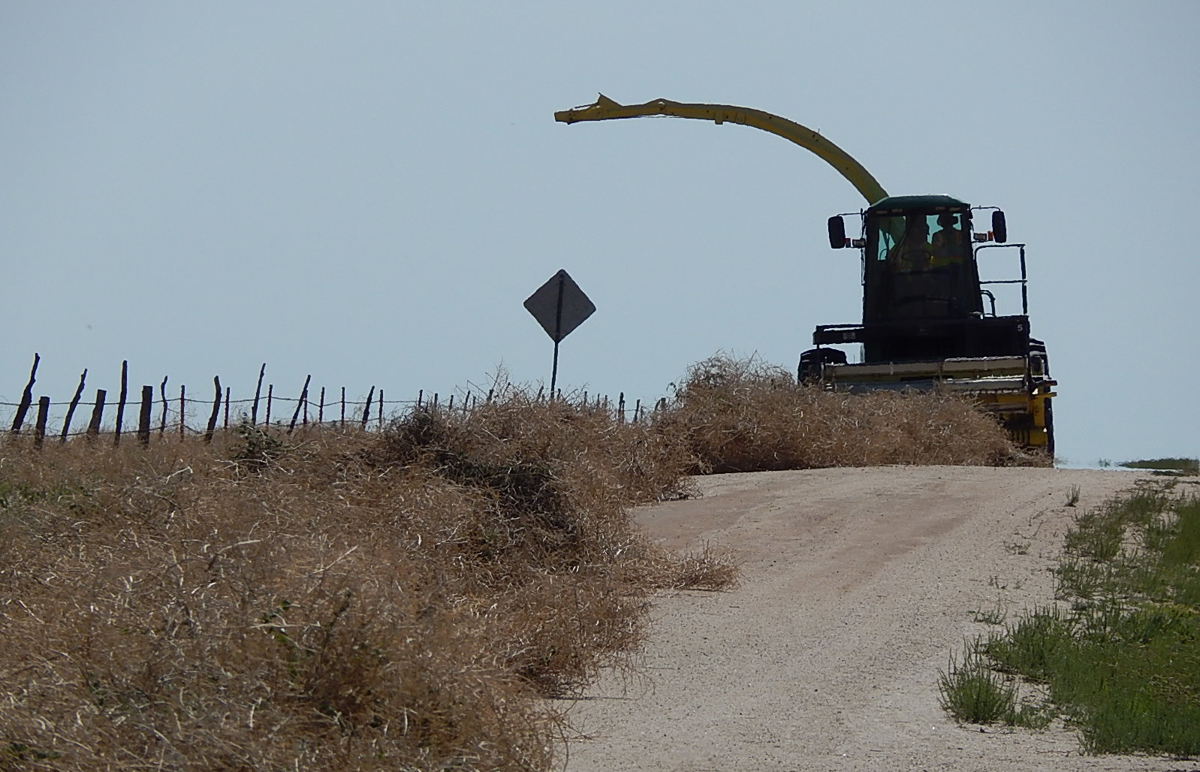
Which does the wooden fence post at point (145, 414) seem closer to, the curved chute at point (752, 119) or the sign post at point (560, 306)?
the sign post at point (560, 306)

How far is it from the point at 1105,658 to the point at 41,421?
15362 millimetres

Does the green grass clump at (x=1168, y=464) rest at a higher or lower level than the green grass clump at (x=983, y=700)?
higher

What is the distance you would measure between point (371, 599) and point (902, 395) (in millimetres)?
18294

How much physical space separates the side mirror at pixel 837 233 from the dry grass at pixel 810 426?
230 centimetres

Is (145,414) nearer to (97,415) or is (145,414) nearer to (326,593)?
(97,415)

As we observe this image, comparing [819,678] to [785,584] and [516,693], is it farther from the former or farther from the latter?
[785,584]

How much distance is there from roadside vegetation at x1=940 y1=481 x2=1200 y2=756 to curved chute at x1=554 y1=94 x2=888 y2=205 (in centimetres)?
1653

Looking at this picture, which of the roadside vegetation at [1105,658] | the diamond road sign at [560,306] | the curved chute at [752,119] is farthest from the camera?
the curved chute at [752,119]

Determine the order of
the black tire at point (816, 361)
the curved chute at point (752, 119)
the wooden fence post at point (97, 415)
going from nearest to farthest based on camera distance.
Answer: the wooden fence post at point (97, 415), the black tire at point (816, 361), the curved chute at point (752, 119)

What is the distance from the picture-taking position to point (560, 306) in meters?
17.2

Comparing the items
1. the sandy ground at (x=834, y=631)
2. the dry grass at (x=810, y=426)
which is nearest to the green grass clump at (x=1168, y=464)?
the dry grass at (x=810, y=426)

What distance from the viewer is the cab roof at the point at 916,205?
25.1m

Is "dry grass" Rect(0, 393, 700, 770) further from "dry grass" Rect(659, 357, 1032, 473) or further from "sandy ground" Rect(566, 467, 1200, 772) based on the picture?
"dry grass" Rect(659, 357, 1032, 473)

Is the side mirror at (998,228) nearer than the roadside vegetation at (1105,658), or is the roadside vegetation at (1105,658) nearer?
the roadside vegetation at (1105,658)
